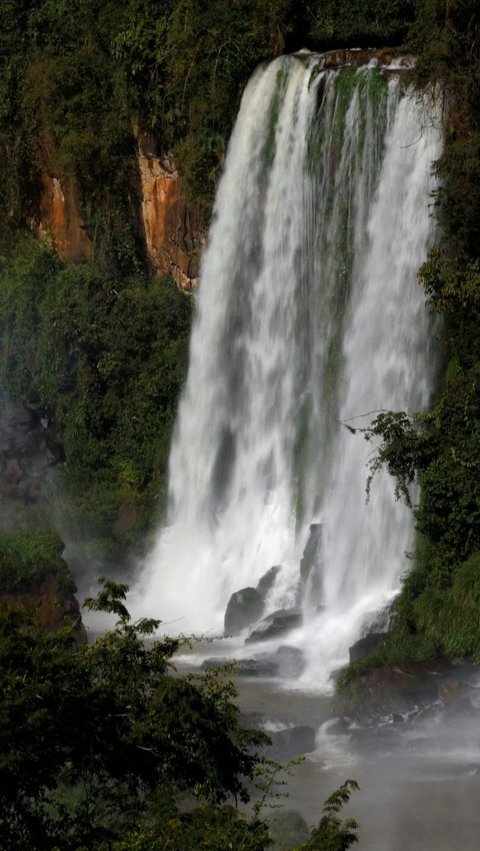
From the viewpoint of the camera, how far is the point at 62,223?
3672cm

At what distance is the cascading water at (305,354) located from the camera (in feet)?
81.5

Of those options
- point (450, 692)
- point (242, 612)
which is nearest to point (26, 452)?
point (242, 612)

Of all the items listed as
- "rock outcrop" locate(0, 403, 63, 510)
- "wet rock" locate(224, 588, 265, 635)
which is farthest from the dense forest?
"wet rock" locate(224, 588, 265, 635)

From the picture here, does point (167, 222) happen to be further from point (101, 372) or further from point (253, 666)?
point (253, 666)

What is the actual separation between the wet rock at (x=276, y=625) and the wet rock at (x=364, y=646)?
7.05 ft

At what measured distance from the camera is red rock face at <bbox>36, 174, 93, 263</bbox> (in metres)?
36.0

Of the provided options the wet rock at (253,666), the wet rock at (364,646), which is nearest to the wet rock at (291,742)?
the wet rock at (364,646)

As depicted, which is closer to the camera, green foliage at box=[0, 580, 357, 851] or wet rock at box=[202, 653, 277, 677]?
green foliage at box=[0, 580, 357, 851]

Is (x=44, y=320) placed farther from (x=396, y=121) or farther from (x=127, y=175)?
(x=396, y=121)

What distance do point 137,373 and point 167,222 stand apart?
11.1 ft

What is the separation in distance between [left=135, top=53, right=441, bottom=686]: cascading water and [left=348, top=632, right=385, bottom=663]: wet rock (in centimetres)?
73

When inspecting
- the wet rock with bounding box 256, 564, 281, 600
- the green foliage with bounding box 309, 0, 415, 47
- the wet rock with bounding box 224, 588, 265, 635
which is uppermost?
the green foliage with bounding box 309, 0, 415, 47

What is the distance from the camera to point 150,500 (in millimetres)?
30844

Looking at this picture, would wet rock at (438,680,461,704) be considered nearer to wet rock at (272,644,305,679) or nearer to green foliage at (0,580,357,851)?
wet rock at (272,644,305,679)
